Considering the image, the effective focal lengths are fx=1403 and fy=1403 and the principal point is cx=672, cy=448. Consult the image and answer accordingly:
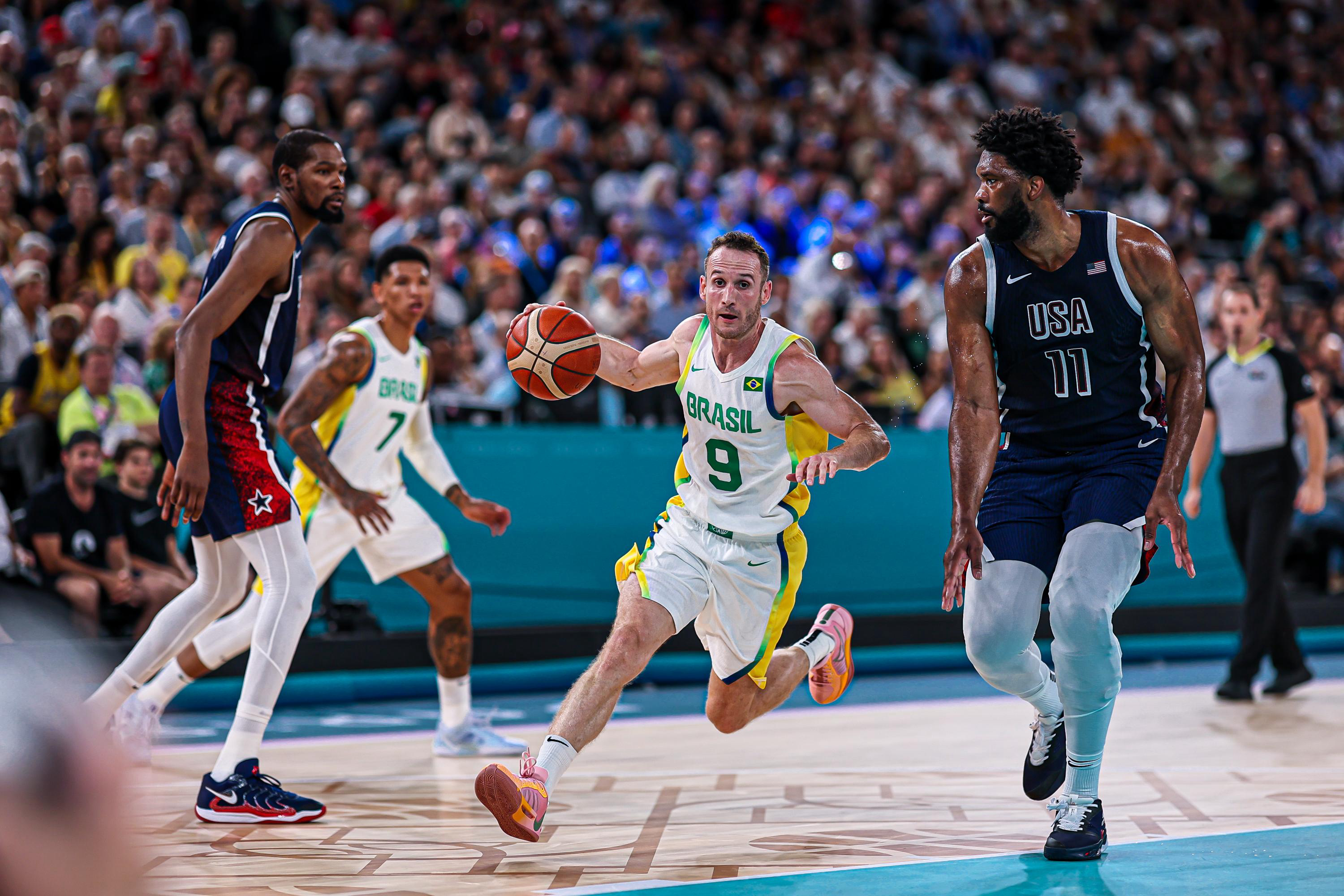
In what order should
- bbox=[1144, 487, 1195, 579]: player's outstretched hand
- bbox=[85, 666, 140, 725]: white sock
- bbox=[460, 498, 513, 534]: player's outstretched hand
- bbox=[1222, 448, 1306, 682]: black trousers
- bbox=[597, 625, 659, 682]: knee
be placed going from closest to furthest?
bbox=[1144, 487, 1195, 579]: player's outstretched hand → bbox=[597, 625, 659, 682]: knee → bbox=[85, 666, 140, 725]: white sock → bbox=[460, 498, 513, 534]: player's outstretched hand → bbox=[1222, 448, 1306, 682]: black trousers

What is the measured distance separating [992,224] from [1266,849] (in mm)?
2079

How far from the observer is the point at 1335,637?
10.7m

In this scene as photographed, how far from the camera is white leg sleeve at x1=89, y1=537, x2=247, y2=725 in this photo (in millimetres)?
5180

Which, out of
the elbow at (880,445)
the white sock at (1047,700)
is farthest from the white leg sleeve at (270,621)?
the white sock at (1047,700)

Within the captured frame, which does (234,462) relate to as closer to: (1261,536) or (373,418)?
(373,418)

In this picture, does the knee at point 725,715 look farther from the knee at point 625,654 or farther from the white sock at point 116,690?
the white sock at point 116,690

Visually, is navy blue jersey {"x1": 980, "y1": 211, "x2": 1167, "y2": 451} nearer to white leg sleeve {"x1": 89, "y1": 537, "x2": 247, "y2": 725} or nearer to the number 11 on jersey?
the number 11 on jersey

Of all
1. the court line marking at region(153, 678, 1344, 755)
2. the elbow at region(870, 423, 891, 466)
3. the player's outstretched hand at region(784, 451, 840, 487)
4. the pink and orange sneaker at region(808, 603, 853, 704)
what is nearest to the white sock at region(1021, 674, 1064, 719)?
the elbow at region(870, 423, 891, 466)

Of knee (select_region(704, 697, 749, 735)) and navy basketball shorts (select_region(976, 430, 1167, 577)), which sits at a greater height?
navy basketball shorts (select_region(976, 430, 1167, 577))

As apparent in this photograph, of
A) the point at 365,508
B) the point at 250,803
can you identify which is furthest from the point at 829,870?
the point at 365,508

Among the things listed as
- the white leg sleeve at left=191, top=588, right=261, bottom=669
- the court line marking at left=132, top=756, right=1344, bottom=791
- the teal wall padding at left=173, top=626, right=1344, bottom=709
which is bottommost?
the teal wall padding at left=173, top=626, right=1344, bottom=709

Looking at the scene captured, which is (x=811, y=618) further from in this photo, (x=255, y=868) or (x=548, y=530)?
(x=255, y=868)

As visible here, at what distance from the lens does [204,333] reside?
4.89 meters

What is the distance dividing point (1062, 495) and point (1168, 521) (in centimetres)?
38
